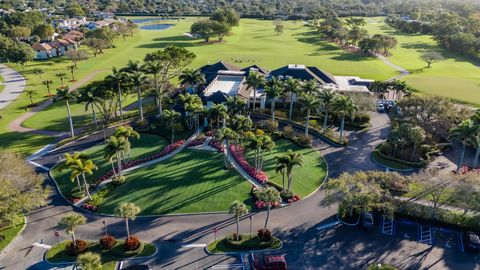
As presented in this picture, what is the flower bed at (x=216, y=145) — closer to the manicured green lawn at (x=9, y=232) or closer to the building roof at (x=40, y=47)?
the manicured green lawn at (x=9, y=232)

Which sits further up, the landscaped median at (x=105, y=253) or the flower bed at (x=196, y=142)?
the flower bed at (x=196, y=142)

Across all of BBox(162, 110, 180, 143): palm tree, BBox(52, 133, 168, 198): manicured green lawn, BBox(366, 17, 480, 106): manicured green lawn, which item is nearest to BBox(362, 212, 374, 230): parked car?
BBox(162, 110, 180, 143): palm tree

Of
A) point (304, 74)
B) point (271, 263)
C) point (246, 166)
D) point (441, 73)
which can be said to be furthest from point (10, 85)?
point (441, 73)

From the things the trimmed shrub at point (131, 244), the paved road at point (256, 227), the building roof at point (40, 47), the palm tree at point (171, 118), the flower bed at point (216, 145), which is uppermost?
the building roof at point (40, 47)

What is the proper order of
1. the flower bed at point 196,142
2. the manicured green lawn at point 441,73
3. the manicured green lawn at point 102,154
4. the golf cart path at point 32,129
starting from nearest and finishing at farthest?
the manicured green lawn at point 102,154 < the flower bed at point 196,142 < the golf cart path at point 32,129 < the manicured green lawn at point 441,73

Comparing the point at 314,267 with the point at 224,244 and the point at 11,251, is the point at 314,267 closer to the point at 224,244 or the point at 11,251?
the point at 224,244

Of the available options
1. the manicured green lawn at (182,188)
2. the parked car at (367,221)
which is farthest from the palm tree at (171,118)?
the parked car at (367,221)

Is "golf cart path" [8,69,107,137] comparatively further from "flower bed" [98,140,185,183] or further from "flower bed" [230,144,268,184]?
"flower bed" [230,144,268,184]
